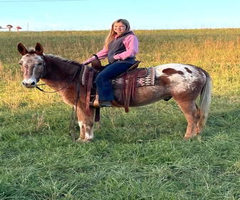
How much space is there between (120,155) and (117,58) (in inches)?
65.4

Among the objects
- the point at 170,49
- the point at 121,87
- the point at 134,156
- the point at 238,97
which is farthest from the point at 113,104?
the point at 170,49

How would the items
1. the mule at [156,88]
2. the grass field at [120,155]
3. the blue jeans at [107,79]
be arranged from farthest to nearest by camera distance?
the mule at [156,88]
the blue jeans at [107,79]
the grass field at [120,155]

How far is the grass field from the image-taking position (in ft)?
10.0

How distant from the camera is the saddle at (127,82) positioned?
487cm

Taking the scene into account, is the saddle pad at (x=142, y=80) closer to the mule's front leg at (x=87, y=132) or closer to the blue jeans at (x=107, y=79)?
the blue jeans at (x=107, y=79)

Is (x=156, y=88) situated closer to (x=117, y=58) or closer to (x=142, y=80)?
(x=142, y=80)

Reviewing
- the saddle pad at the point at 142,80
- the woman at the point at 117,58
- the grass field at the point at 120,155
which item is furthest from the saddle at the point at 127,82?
the grass field at the point at 120,155

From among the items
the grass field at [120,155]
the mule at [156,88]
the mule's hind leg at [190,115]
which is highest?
the mule at [156,88]

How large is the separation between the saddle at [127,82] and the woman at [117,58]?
11cm

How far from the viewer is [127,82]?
4.88 metres

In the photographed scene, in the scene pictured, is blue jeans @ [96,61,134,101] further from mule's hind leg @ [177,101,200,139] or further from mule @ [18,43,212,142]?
mule's hind leg @ [177,101,200,139]

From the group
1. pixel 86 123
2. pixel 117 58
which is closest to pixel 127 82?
pixel 117 58

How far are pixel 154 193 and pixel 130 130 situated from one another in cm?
247

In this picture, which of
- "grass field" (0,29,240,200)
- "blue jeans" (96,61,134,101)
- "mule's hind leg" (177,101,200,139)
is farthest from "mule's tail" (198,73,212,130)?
"blue jeans" (96,61,134,101)
